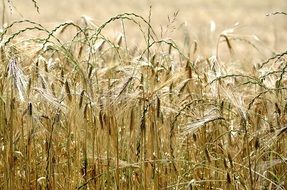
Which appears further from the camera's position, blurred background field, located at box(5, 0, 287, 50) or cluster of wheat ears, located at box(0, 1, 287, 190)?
blurred background field, located at box(5, 0, 287, 50)

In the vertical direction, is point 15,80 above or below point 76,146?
above

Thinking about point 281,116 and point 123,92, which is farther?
point 281,116

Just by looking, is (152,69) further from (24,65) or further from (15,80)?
(24,65)

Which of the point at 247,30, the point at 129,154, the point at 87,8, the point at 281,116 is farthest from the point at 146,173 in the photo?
the point at 87,8

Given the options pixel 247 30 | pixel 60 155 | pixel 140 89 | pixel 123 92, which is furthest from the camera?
pixel 247 30

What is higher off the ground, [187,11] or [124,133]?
[187,11]

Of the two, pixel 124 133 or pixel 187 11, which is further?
pixel 187 11

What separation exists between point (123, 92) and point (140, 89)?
14 cm

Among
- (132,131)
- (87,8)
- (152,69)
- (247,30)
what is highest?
(87,8)

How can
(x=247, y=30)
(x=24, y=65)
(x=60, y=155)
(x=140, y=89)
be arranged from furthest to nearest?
(x=247, y=30) < (x=24, y=65) < (x=60, y=155) < (x=140, y=89)

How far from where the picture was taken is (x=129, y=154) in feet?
6.89

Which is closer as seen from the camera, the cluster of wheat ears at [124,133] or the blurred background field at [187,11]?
the cluster of wheat ears at [124,133]

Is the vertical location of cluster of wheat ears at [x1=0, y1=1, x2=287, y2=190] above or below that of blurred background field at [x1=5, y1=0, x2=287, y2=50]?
below

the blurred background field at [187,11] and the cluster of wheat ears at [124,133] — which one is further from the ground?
the blurred background field at [187,11]
